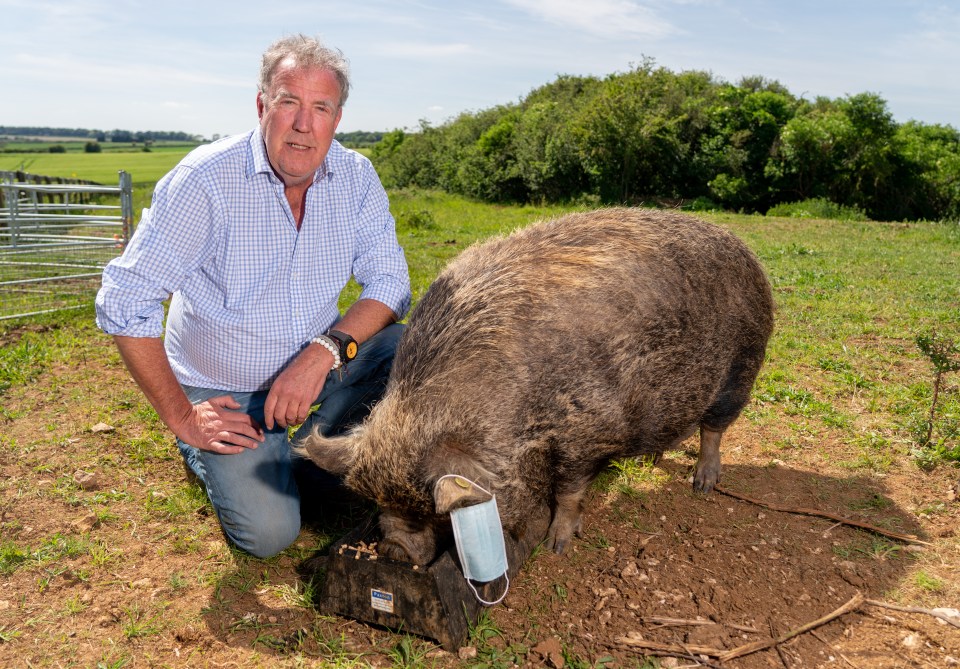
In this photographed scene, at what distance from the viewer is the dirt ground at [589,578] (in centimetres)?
281

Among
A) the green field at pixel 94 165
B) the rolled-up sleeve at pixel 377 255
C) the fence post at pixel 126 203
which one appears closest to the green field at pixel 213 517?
the rolled-up sleeve at pixel 377 255

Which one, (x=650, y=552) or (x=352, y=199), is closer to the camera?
(x=650, y=552)

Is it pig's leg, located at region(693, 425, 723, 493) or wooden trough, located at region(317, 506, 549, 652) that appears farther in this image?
pig's leg, located at region(693, 425, 723, 493)

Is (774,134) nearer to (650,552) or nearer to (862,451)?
(862,451)

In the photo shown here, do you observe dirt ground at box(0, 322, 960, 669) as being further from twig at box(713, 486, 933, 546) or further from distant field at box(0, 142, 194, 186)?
distant field at box(0, 142, 194, 186)

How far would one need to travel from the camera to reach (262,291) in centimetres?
350

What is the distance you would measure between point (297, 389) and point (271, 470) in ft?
1.79

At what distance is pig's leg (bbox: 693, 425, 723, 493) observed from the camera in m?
4.07

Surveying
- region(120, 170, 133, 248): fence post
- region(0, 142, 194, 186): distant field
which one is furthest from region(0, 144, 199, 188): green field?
region(120, 170, 133, 248): fence post

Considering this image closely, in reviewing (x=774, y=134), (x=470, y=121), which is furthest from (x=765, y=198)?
(x=470, y=121)

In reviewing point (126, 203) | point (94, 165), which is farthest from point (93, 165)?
point (126, 203)

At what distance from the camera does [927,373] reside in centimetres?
563

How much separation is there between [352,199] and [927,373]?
4.52m

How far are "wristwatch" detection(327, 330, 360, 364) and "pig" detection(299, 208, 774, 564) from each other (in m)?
0.35
